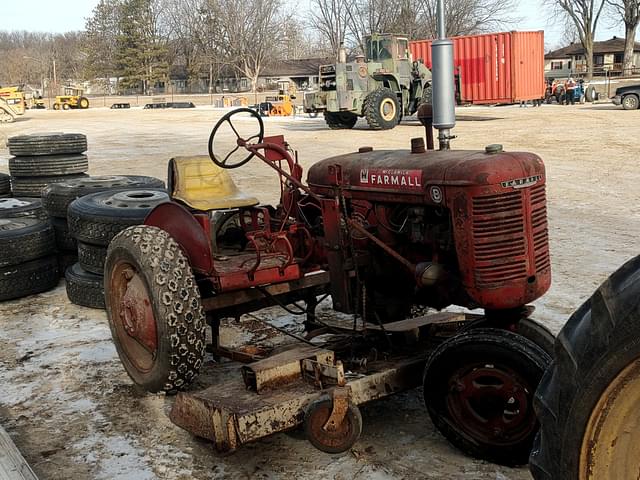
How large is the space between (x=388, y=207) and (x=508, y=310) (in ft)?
2.64

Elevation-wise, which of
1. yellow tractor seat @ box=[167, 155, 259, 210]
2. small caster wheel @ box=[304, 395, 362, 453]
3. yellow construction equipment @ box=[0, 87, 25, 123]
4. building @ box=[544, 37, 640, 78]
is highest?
building @ box=[544, 37, 640, 78]

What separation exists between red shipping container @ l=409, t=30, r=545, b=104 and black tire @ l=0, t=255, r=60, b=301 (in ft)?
72.9

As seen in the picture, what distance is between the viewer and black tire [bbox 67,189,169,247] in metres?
5.96

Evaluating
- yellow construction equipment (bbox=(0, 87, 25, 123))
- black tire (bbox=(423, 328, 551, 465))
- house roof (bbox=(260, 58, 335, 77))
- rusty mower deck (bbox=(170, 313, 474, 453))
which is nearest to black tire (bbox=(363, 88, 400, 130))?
rusty mower deck (bbox=(170, 313, 474, 453))

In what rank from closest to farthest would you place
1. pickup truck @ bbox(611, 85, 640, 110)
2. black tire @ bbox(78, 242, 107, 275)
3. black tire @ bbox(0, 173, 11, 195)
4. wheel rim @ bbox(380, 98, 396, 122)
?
1. black tire @ bbox(78, 242, 107, 275)
2. black tire @ bbox(0, 173, 11, 195)
3. wheel rim @ bbox(380, 98, 396, 122)
4. pickup truck @ bbox(611, 85, 640, 110)

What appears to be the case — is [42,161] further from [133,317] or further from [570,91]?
[570,91]

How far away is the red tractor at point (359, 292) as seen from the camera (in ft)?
10.9

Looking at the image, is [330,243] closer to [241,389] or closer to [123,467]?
[241,389]

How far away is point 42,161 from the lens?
→ 8617mm

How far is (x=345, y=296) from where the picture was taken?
403 cm

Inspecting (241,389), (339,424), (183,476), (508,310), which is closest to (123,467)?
(183,476)

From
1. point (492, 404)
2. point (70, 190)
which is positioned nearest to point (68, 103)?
point (70, 190)

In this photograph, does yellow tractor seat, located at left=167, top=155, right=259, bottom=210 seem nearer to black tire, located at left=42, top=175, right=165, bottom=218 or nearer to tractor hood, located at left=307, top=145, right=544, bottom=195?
tractor hood, located at left=307, top=145, right=544, bottom=195

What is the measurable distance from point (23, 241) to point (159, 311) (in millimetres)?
3109
